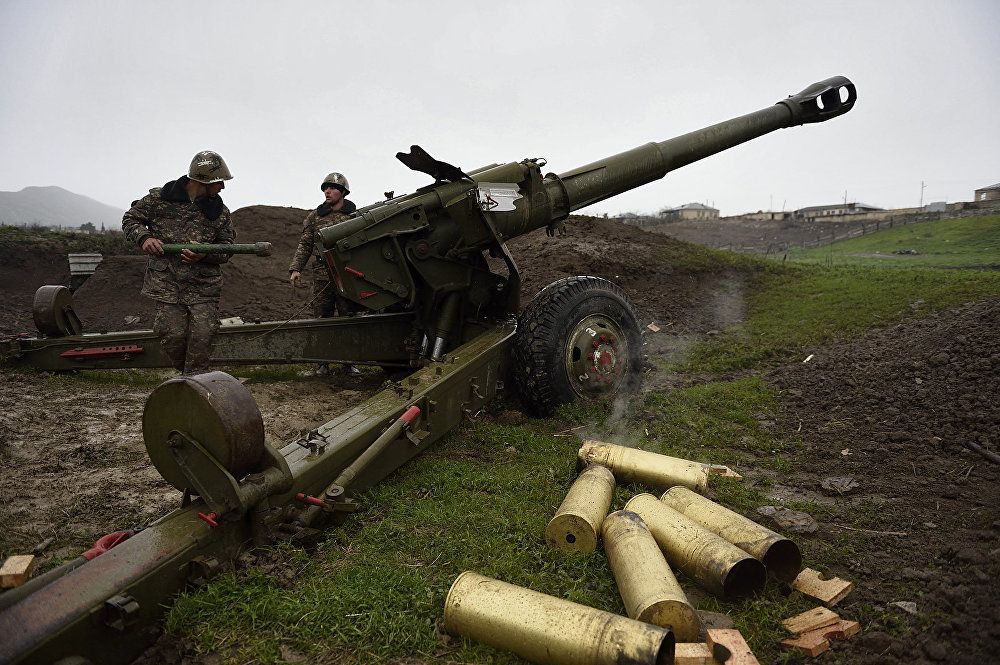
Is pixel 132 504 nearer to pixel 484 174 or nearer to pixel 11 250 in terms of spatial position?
pixel 484 174

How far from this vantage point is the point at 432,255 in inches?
205

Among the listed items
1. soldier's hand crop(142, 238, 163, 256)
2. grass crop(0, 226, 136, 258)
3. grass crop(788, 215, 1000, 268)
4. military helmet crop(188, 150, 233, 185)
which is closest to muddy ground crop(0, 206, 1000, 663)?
soldier's hand crop(142, 238, 163, 256)

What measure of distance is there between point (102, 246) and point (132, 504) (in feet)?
31.8

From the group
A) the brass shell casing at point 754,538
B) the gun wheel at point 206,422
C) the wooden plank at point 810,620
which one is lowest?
the wooden plank at point 810,620

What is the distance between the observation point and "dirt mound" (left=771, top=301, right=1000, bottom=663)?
259 centimetres

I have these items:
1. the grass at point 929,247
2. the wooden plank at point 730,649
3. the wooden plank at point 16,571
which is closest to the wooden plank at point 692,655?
the wooden plank at point 730,649

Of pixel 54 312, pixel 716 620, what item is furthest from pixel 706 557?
pixel 54 312

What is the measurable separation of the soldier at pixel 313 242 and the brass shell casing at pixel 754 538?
15.0ft

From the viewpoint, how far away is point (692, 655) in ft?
7.24

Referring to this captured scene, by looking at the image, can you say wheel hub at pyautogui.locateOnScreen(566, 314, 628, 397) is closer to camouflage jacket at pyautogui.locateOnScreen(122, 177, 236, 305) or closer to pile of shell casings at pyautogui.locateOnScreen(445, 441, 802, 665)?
pile of shell casings at pyautogui.locateOnScreen(445, 441, 802, 665)

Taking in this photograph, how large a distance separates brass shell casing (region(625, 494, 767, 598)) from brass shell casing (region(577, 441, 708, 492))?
598 millimetres

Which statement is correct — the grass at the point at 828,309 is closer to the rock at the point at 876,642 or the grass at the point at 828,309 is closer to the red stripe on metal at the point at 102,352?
the rock at the point at 876,642

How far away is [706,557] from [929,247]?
17.1 meters

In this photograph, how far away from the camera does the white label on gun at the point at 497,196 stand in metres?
5.06
